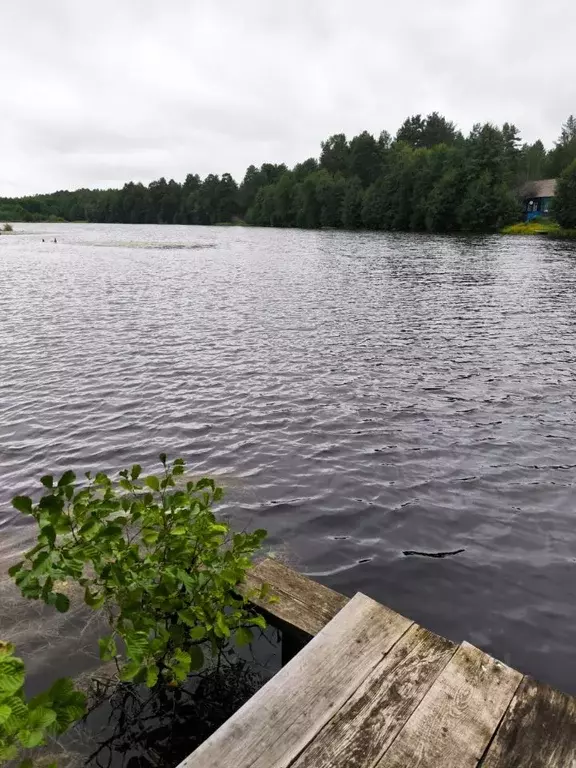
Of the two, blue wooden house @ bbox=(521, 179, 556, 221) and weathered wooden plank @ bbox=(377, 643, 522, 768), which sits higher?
blue wooden house @ bbox=(521, 179, 556, 221)

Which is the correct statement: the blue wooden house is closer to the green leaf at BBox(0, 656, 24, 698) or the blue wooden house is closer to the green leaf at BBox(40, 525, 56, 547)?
the green leaf at BBox(40, 525, 56, 547)

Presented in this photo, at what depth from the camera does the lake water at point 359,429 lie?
24.9ft

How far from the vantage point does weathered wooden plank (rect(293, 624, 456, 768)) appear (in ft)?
11.6

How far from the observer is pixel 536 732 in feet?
12.5

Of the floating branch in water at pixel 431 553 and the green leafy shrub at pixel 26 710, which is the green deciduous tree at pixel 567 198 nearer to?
the floating branch in water at pixel 431 553

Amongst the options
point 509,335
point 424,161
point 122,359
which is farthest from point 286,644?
point 424,161

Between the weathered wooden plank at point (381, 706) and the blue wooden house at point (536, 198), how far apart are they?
405 ft

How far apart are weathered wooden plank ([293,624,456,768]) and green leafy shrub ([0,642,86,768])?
1.59m

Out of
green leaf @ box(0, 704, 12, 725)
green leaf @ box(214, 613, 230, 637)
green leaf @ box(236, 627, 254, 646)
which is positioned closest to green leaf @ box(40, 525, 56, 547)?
green leaf @ box(0, 704, 12, 725)

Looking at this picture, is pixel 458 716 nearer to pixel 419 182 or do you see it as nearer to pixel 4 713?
pixel 4 713

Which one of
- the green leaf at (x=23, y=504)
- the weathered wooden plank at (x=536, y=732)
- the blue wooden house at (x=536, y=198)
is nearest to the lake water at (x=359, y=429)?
the weathered wooden plank at (x=536, y=732)

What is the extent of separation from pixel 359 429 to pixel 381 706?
8816 mm

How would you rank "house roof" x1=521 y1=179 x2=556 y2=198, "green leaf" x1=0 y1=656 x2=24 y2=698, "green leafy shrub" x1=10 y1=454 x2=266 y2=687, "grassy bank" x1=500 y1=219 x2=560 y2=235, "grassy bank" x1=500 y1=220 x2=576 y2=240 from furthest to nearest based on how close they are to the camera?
1. "house roof" x1=521 y1=179 x2=556 y2=198
2. "grassy bank" x1=500 y1=219 x2=560 y2=235
3. "grassy bank" x1=500 y1=220 x2=576 y2=240
4. "green leafy shrub" x1=10 y1=454 x2=266 y2=687
5. "green leaf" x1=0 y1=656 x2=24 y2=698

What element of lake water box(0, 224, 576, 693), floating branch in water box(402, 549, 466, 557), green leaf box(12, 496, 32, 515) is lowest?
floating branch in water box(402, 549, 466, 557)
